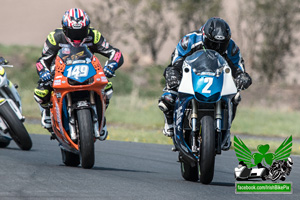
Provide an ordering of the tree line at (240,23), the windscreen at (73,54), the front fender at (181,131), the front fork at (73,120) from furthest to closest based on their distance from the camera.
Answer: the tree line at (240,23)
the windscreen at (73,54)
the front fork at (73,120)
the front fender at (181,131)

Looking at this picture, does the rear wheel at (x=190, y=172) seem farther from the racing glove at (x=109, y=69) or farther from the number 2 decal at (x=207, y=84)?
the racing glove at (x=109, y=69)

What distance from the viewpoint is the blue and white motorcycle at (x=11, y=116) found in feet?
37.1

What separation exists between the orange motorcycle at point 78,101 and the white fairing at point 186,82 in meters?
1.39

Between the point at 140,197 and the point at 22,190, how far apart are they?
109 centimetres

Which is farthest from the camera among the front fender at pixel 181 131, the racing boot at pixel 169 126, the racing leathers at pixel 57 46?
the racing leathers at pixel 57 46

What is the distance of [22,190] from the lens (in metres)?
6.93

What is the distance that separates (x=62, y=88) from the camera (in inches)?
360

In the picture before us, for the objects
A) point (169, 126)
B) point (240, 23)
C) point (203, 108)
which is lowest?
point (240, 23)

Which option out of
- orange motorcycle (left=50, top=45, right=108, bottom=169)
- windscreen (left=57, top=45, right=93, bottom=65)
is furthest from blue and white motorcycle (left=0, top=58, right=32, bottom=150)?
windscreen (left=57, top=45, right=93, bottom=65)

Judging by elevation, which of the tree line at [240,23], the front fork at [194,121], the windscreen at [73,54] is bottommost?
the tree line at [240,23]

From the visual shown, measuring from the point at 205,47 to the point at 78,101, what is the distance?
1738mm

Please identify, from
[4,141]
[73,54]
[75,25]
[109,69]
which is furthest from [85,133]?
[4,141]

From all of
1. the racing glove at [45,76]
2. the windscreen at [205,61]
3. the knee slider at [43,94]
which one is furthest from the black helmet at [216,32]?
the knee slider at [43,94]

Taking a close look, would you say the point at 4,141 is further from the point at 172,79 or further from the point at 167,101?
the point at 172,79
